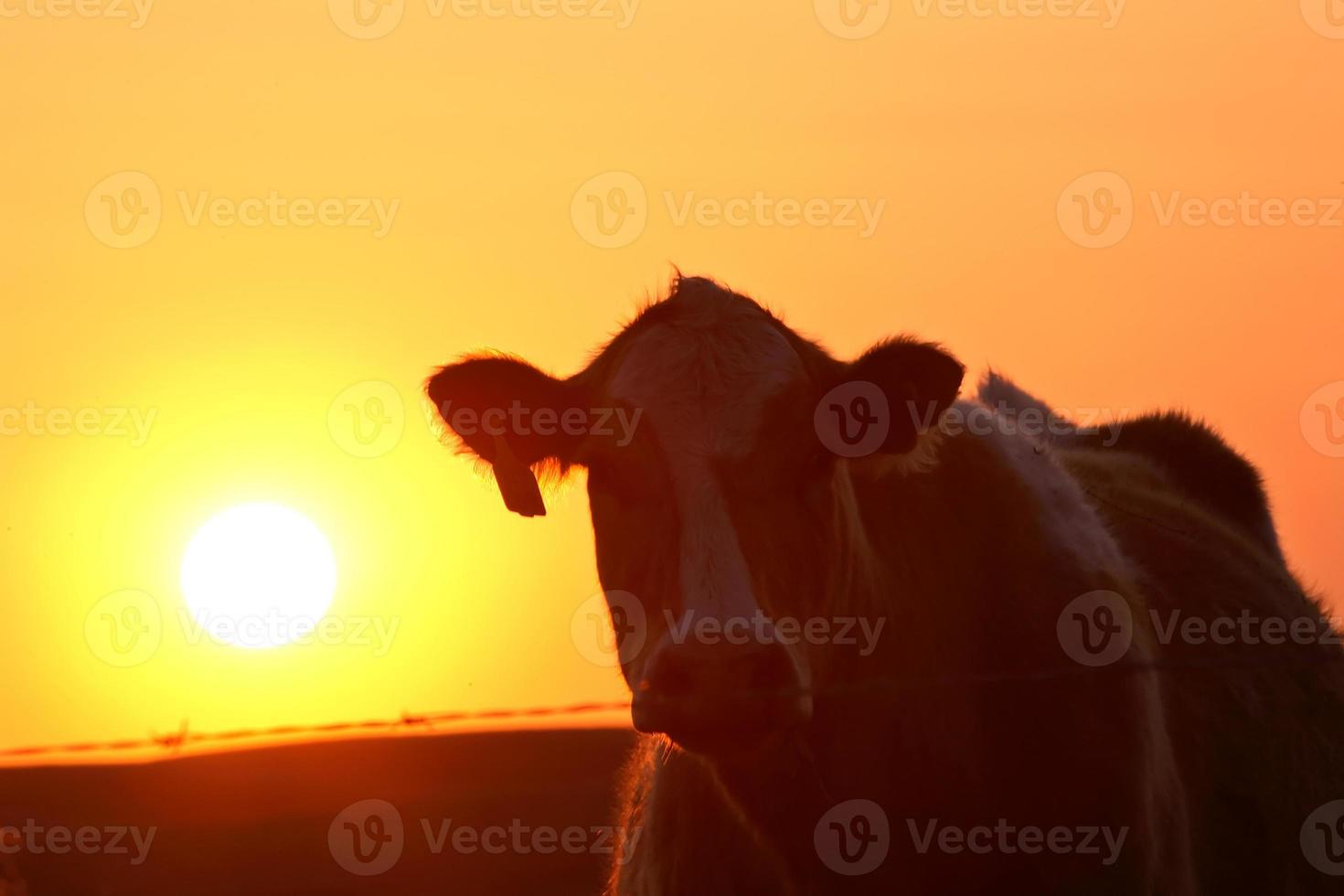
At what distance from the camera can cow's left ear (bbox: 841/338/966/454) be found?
6129 millimetres

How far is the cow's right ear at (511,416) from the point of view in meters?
6.51

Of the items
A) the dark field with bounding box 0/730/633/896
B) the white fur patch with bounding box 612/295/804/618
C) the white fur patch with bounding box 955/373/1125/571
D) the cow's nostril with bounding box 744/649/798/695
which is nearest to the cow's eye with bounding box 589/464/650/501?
the white fur patch with bounding box 612/295/804/618

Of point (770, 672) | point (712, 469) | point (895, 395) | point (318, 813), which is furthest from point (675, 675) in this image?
point (318, 813)

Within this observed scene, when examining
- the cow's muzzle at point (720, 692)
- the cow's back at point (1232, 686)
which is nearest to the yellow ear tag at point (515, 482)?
the cow's muzzle at point (720, 692)

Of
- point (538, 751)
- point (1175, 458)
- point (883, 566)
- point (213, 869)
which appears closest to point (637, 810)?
point (883, 566)

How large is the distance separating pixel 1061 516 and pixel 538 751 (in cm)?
2934

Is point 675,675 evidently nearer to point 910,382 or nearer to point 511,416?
point 910,382

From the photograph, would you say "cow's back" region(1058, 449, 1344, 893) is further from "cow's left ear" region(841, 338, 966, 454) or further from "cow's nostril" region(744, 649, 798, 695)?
"cow's nostril" region(744, 649, 798, 695)

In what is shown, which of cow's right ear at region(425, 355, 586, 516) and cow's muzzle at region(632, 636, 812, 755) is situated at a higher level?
cow's right ear at region(425, 355, 586, 516)

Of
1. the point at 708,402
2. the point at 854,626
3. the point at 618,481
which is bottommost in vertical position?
the point at 854,626

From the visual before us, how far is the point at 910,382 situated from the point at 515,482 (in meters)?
1.42

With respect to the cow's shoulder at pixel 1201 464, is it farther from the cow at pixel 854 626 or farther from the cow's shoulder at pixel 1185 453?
the cow at pixel 854 626

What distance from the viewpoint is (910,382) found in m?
6.17

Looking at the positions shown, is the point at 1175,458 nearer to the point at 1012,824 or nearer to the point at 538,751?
the point at 1012,824
